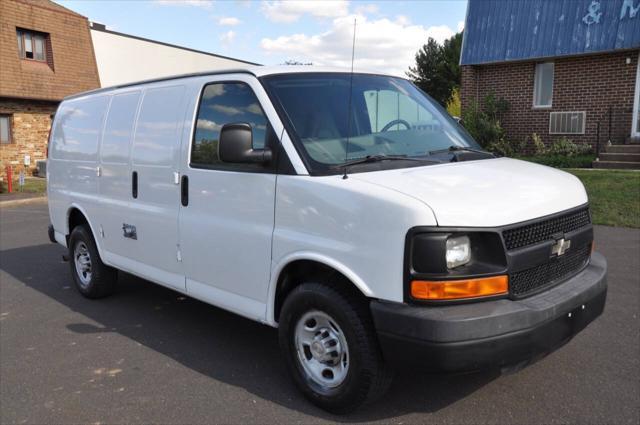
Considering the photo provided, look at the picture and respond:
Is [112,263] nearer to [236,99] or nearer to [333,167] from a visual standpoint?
[236,99]

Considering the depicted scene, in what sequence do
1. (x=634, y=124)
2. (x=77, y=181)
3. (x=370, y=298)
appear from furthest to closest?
(x=634, y=124) → (x=77, y=181) → (x=370, y=298)

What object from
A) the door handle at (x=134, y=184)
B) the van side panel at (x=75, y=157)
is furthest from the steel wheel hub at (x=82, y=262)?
the door handle at (x=134, y=184)

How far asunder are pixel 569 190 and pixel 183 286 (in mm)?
2915

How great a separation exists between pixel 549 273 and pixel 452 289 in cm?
81

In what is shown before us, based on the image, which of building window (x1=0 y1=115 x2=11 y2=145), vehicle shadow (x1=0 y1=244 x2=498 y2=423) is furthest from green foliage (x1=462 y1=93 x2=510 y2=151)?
building window (x1=0 y1=115 x2=11 y2=145)

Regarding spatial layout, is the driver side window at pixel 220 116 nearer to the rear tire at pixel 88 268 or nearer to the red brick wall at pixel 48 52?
the rear tire at pixel 88 268

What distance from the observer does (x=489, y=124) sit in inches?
661

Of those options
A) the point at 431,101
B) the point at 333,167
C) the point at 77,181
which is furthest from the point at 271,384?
the point at 77,181

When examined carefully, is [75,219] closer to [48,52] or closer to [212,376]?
[212,376]

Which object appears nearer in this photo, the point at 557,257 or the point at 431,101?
the point at 557,257

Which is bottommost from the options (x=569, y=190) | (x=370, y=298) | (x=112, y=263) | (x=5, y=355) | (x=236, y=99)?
(x=5, y=355)

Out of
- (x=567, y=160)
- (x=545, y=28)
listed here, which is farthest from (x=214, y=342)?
(x=545, y=28)

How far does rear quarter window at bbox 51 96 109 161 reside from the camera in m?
5.69

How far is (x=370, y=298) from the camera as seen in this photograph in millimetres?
3152
